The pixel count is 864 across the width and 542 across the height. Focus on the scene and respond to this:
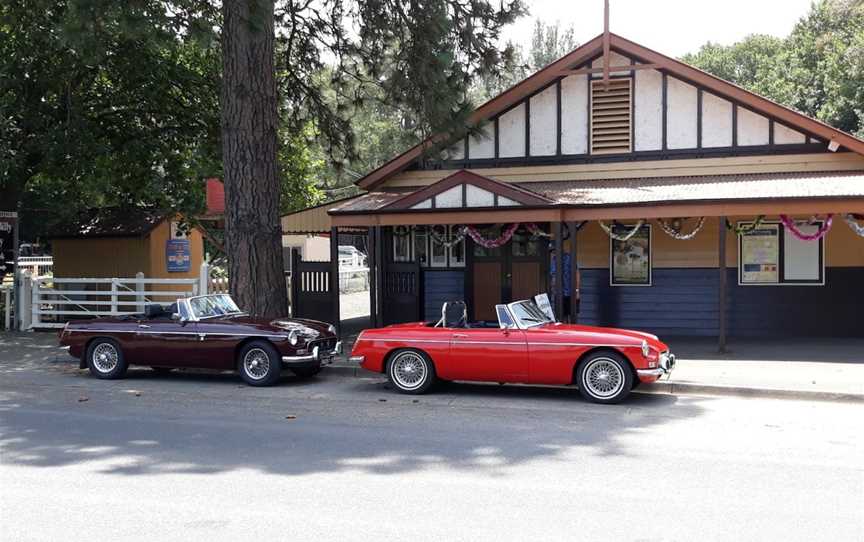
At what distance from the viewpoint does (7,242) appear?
2180cm

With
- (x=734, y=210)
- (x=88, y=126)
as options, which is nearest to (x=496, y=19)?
(x=734, y=210)

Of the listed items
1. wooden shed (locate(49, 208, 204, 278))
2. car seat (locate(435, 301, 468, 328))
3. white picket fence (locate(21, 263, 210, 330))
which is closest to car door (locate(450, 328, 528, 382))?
car seat (locate(435, 301, 468, 328))

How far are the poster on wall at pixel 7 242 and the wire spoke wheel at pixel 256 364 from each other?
10.8 metres

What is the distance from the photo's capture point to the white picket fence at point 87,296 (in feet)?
64.3

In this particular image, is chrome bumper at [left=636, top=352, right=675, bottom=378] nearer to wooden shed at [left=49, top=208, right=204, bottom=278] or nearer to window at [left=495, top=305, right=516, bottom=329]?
window at [left=495, top=305, right=516, bottom=329]

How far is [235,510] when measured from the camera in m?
6.25

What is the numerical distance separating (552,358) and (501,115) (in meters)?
8.86

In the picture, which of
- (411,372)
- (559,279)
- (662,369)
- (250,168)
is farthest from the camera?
(250,168)

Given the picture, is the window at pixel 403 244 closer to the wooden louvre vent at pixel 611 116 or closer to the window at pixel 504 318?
the wooden louvre vent at pixel 611 116

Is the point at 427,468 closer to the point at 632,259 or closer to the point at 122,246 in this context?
the point at 632,259

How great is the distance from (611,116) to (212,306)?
9.06m

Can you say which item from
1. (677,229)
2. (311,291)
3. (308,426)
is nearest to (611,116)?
(677,229)

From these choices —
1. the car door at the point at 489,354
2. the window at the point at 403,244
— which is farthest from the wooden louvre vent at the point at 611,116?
the car door at the point at 489,354

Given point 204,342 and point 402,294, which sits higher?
point 402,294
